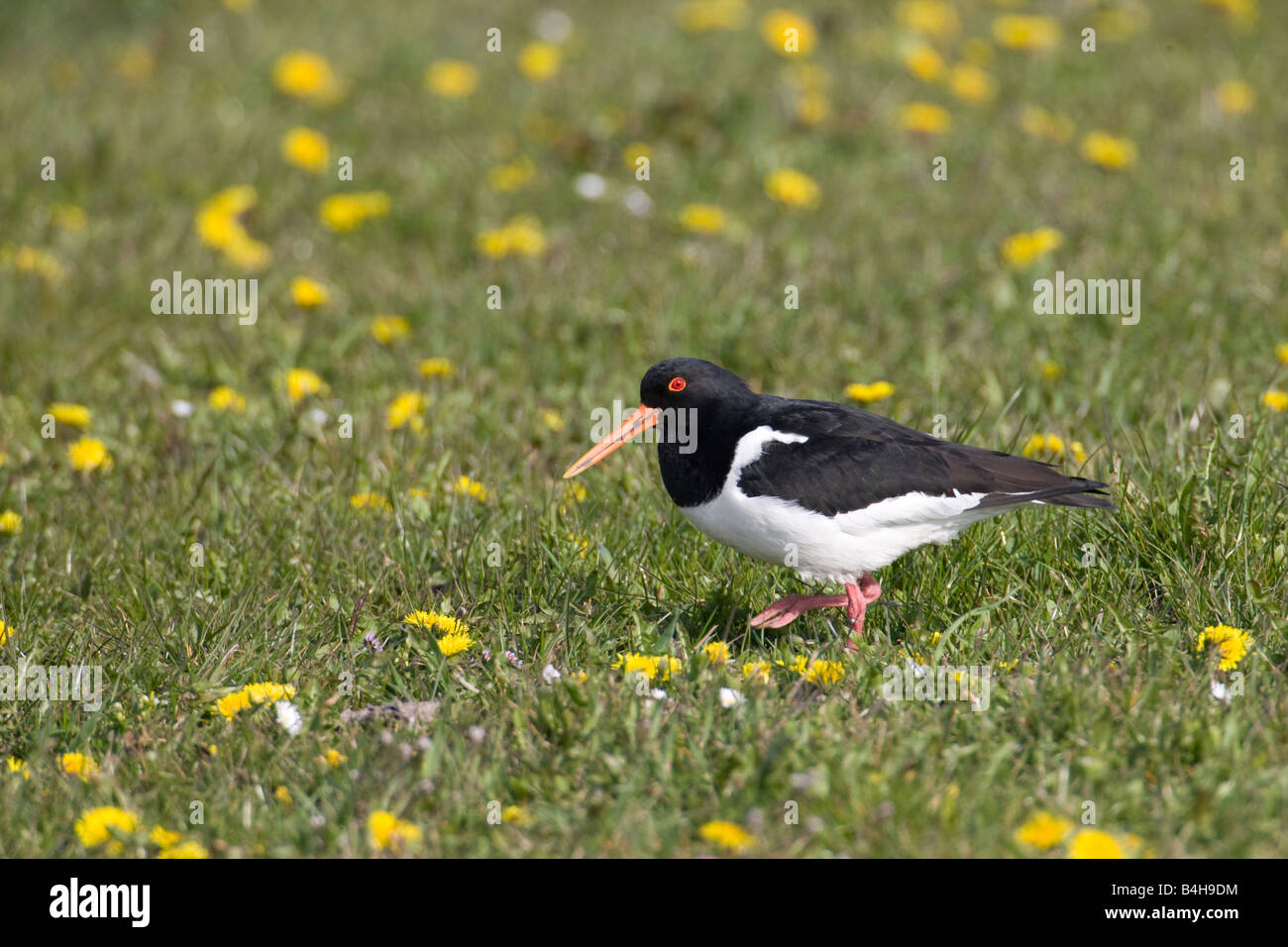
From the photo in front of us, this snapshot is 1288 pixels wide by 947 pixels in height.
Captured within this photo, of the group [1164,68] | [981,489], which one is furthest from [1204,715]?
[1164,68]

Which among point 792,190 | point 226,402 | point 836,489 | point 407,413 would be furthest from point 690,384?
point 792,190

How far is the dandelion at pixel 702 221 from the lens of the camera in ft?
23.5

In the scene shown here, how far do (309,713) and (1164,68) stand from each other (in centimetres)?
741

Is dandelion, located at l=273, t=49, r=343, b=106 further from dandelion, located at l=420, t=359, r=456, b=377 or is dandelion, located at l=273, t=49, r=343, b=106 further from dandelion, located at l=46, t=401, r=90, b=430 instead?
dandelion, located at l=46, t=401, r=90, b=430

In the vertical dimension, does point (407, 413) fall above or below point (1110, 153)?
below

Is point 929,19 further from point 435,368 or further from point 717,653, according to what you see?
point 717,653

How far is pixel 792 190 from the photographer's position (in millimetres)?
7484

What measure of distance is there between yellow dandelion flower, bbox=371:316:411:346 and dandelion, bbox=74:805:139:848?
3.42 m

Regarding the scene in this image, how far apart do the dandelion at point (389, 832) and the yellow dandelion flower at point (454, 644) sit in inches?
31.7

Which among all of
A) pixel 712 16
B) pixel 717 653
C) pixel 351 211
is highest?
pixel 712 16

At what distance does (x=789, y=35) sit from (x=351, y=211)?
3.21 m

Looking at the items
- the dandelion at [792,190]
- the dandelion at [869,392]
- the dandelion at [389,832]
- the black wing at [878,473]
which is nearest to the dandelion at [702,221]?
the dandelion at [792,190]

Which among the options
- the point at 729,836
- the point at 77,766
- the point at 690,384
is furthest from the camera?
the point at 690,384

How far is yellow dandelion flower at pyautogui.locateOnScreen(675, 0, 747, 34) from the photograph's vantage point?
9.55 meters
